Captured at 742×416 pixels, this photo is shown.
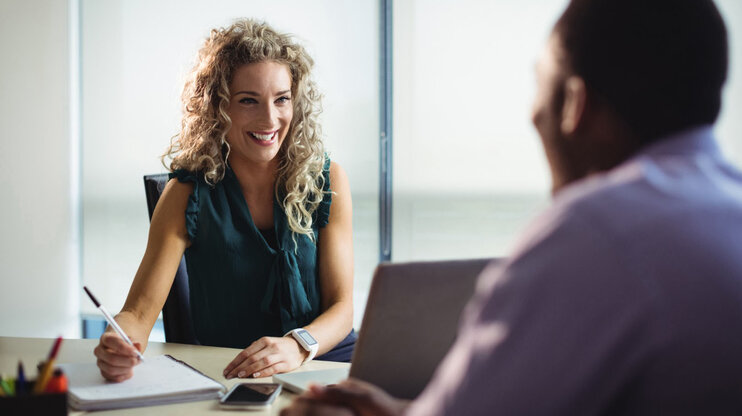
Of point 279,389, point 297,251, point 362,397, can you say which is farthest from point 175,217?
point 362,397

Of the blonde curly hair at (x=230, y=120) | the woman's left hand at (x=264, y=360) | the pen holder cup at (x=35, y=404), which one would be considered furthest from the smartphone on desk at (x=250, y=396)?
the blonde curly hair at (x=230, y=120)

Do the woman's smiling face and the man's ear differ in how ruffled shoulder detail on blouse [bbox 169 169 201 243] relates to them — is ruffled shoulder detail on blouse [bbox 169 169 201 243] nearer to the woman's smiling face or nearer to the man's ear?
the woman's smiling face

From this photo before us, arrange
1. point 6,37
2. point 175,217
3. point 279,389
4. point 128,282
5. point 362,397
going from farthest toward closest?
point 128,282, point 6,37, point 175,217, point 279,389, point 362,397

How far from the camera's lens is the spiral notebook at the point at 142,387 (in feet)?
3.93

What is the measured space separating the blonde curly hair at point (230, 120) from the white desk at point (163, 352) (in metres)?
0.51

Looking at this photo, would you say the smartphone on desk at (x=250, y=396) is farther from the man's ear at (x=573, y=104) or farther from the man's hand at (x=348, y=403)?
the man's ear at (x=573, y=104)

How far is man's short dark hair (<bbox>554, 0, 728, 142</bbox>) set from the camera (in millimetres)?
668

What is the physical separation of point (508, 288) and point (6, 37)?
4.43m

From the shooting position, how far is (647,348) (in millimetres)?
549

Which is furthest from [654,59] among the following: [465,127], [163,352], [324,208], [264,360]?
[465,127]

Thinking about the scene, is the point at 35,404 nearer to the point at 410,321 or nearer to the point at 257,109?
the point at 410,321

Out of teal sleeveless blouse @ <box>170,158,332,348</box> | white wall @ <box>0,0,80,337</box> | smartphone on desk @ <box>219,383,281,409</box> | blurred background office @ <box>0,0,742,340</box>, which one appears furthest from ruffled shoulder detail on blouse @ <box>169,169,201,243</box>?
white wall @ <box>0,0,80,337</box>

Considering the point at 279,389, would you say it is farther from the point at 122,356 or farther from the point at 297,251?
the point at 297,251

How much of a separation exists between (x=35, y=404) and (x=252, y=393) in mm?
421
